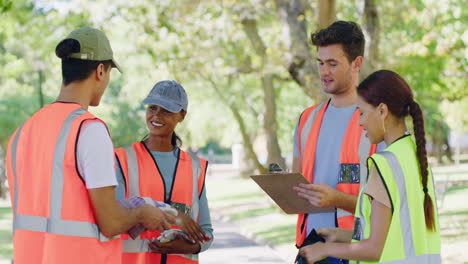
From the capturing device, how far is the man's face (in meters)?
4.71

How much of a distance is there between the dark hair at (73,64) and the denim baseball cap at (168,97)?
1144 mm

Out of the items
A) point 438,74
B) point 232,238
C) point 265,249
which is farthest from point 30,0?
point 438,74

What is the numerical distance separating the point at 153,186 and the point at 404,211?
1832 mm

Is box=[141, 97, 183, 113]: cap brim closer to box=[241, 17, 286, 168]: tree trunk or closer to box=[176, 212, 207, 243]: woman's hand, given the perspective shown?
box=[176, 212, 207, 243]: woman's hand

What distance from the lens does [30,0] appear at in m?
13.0

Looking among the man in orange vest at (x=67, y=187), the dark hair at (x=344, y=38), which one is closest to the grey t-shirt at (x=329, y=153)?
the dark hair at (x=344, y=38)

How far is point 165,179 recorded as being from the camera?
4879 mm

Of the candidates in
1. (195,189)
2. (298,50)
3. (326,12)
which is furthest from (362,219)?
(298,50)

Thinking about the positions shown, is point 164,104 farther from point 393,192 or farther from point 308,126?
point 393,192

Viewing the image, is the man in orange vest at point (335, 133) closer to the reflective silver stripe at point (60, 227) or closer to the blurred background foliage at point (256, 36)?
the reflective silver stripe at point (60, 227)

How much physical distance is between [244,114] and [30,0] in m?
33.8

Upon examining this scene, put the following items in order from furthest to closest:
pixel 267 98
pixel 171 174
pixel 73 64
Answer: pixel 267 98, pixel 171 174, pixel 73 64

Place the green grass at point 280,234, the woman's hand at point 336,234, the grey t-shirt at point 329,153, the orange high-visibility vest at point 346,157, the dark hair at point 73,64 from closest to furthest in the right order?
the dark hair at point 73,64 < the woman's hand at point 336,234 < the orange high-visibility vest at point 346,157 < the grey t-shirt at point 329,153 < the green grass at point 280,234

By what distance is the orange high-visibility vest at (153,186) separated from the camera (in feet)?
15.5
